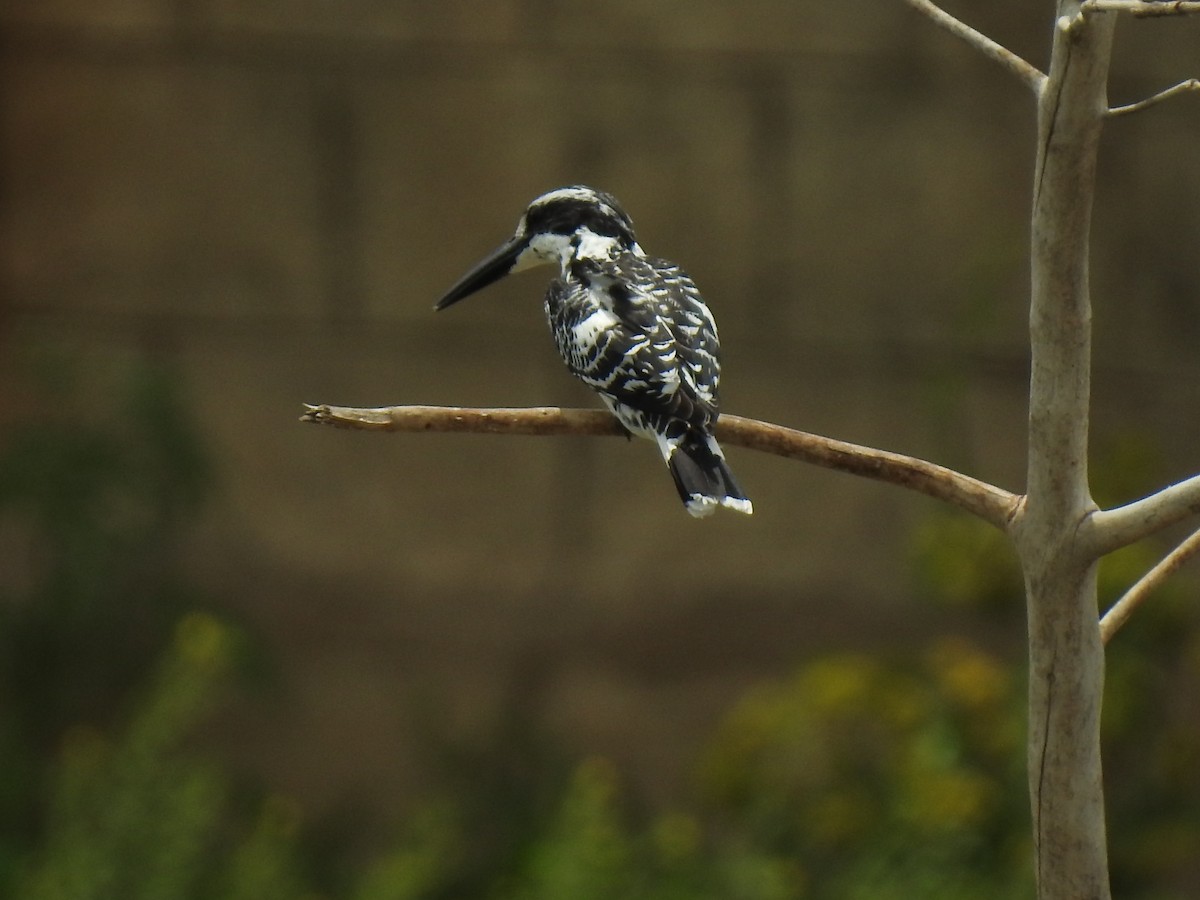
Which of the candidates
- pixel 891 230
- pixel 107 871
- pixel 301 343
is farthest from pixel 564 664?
pixel 107 871

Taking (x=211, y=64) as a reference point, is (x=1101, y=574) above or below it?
below

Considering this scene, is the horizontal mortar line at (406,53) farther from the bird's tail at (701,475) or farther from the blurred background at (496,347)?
the bird's tail at (701,475)

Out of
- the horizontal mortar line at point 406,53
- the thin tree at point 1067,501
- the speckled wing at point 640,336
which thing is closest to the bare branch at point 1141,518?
the thin tree at point 1067,501

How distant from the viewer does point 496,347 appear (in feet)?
10.8

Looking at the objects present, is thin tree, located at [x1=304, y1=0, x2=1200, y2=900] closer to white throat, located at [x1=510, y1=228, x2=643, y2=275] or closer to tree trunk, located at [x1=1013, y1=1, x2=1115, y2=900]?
A: tree trunk, located at [x1=1013, y1=1, x2=1115, y2=900]

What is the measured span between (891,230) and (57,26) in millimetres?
1694

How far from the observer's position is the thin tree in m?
1.02

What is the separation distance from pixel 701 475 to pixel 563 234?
1.77ft

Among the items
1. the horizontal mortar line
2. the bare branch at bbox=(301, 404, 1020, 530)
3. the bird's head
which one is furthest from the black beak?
the horizontal mortar line

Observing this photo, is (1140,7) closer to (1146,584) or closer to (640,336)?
(1146,584)

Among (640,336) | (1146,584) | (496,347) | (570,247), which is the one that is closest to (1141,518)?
(1146,584)

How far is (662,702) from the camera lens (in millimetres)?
3398

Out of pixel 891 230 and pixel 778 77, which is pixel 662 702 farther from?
pixel 778 77

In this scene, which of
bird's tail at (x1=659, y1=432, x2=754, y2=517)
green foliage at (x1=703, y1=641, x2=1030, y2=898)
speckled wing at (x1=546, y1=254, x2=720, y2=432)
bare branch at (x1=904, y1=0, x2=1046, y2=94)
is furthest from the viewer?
green foliage at (x1=703, y1=641, x2=1030, y2=898)
